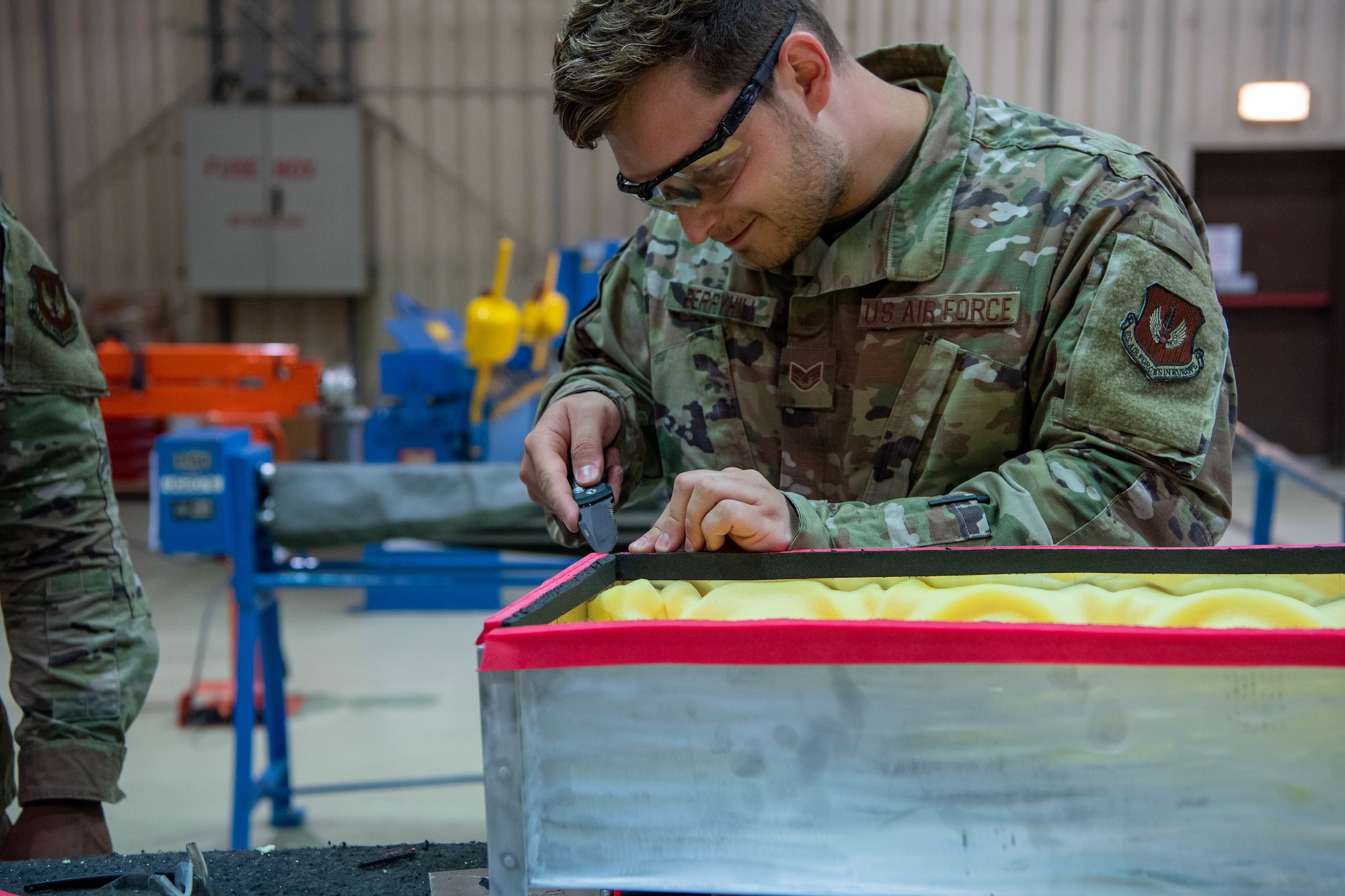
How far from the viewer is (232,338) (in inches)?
293

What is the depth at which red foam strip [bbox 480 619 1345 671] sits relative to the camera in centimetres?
52

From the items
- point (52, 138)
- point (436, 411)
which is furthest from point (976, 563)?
point (52, 138)

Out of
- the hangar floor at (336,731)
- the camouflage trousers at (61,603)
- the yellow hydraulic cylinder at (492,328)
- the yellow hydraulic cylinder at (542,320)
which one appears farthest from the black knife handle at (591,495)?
the yellow hydraulic cylinder at (542,320)

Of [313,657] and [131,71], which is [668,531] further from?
[131,71]

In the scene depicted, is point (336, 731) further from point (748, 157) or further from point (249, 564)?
point (748, 157)

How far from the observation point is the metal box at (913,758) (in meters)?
0.53

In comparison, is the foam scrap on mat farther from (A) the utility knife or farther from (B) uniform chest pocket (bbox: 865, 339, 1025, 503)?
(B) uniform chest pocket (bbox: 865, 339, 1025, 503)

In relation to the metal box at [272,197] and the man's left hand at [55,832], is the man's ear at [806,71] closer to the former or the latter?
the man's left hand at [55,832]

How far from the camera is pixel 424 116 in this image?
7258 mm

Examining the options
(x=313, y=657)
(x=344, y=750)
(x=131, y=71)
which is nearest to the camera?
(x=344, y=750)

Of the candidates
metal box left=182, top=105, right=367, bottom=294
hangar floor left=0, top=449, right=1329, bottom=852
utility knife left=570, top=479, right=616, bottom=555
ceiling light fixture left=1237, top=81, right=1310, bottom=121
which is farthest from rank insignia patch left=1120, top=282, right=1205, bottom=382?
ceiling light fixture left=1237, top=81, right=1310, bottom=121

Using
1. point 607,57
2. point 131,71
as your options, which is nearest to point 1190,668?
point 607,57

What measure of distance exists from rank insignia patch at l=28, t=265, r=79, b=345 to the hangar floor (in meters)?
1.29

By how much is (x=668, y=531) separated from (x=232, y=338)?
7.35 meters
